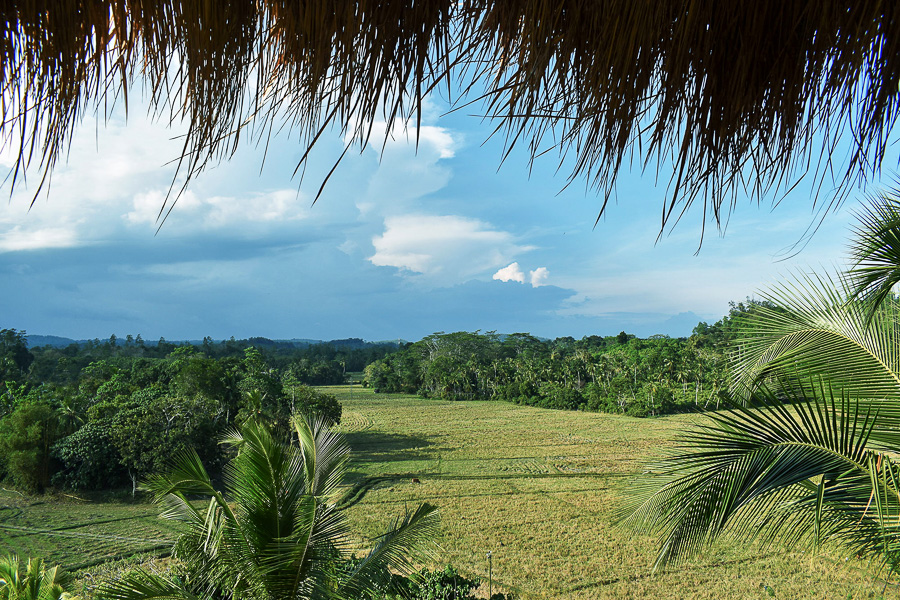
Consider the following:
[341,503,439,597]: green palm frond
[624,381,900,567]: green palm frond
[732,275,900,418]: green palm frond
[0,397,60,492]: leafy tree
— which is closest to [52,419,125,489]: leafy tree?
[0,397,60,492]: leafy tree

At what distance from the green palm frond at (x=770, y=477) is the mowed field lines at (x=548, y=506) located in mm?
327

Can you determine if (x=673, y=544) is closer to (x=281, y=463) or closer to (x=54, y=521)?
(x=281, y=463)

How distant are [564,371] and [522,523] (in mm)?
25471

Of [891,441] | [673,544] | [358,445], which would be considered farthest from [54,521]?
[891,441]

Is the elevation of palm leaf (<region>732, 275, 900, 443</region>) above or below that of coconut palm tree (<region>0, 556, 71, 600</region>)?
above

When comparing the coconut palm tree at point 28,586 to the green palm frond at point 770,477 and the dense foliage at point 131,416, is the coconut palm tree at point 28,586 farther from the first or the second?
the dense foliage at point 131,416

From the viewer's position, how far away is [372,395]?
4388 cm

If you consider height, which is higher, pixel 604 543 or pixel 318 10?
pixel 318 10

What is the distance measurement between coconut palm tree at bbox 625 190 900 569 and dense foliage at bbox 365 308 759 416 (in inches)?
783

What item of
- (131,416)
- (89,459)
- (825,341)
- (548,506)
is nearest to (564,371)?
(548,506)

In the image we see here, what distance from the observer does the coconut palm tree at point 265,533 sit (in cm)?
395

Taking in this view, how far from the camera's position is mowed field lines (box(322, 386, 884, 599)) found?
9.45m

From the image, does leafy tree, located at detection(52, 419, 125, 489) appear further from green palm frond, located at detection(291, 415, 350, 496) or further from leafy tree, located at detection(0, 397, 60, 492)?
green palm frond, located at detection(291, 415, 350, 496)

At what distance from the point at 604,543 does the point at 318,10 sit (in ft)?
43.0
